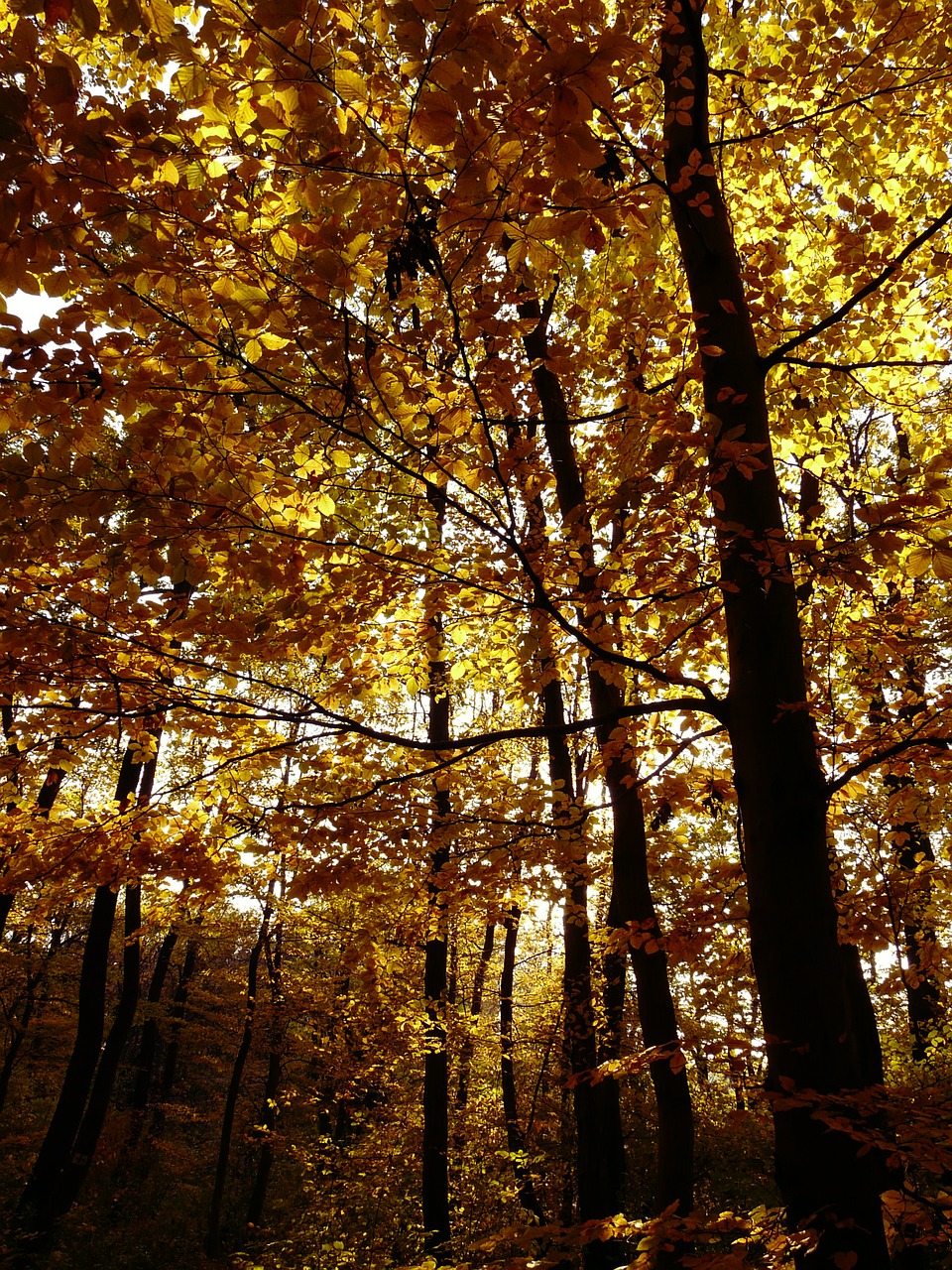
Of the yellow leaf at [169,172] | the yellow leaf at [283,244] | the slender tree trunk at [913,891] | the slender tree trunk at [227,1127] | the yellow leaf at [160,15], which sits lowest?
the slender tree trunk at [227,1127]

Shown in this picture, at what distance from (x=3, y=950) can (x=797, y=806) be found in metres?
17.2

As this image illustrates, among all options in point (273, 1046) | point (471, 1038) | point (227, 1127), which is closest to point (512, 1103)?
point (471, 1038)

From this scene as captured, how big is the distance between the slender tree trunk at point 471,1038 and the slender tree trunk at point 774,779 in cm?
860

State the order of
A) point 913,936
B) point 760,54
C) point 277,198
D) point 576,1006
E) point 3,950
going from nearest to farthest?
point 277,198
point 760,54
point 576,1006
point 913,936
point 3,950

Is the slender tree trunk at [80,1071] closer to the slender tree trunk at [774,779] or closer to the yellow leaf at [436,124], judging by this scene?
the slender tree trunk at [774,779]

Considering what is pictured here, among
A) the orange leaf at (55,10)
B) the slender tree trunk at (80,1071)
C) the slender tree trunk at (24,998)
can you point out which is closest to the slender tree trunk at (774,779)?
the orange leaf at (55,10)

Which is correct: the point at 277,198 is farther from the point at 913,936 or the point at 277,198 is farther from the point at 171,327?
the point at 913,936

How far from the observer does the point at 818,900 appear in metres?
2.61

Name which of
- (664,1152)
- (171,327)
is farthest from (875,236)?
(664,1152)

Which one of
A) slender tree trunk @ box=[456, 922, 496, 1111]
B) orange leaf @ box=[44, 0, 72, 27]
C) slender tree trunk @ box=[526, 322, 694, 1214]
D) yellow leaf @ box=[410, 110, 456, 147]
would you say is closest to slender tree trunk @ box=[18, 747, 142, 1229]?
slender tree trunk @ box=[456, 922, 496, 1111]

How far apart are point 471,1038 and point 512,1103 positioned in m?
1.66

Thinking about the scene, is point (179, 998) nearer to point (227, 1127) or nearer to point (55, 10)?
point (227, 1127)

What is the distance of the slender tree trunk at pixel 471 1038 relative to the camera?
11.8m

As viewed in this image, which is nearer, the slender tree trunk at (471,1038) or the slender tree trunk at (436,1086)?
the slender tree trunk at (436,1086)
